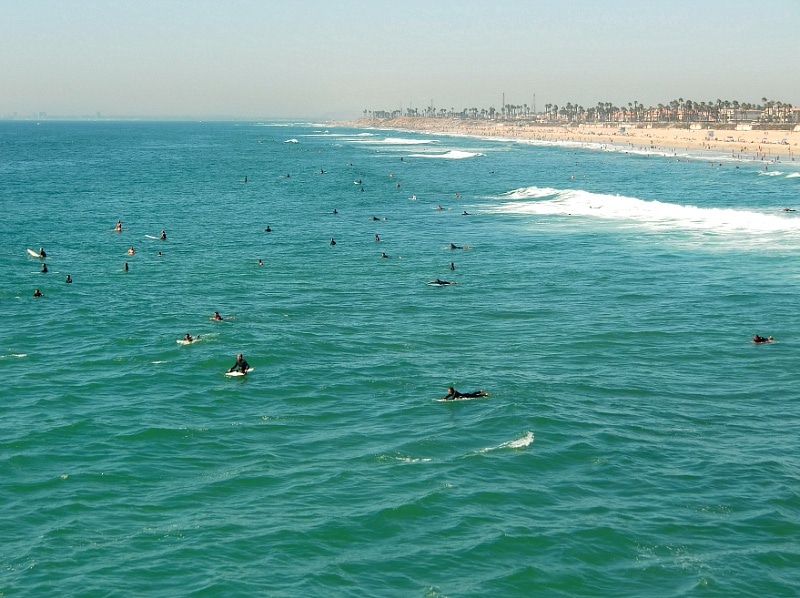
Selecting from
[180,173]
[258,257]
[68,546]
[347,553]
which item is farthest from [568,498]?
[180,173]

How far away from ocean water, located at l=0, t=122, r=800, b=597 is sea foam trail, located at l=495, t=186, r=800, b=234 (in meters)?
4.27

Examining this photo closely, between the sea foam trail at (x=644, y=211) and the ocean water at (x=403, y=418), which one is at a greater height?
the sea foam trail at (x=644, y=211)

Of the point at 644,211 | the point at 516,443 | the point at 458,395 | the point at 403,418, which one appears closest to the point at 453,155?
the point at 644,211

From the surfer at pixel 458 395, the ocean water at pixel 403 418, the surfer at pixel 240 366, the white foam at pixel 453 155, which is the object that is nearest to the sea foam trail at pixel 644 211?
the ocean water at pixel 403 418

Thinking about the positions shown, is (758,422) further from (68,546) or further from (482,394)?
(68,546)

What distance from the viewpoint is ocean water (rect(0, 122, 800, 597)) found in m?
21.2

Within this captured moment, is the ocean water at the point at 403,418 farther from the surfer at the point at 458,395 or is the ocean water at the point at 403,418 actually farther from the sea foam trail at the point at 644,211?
the sea foam trail at the point at 644,211

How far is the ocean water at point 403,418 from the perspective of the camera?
69.7 ft

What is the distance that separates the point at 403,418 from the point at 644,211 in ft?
200

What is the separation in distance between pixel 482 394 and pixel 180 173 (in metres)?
118

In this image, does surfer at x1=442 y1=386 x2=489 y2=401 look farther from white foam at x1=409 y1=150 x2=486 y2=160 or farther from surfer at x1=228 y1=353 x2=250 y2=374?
white foam at x1=409 y1=150 x2=486 y2=160

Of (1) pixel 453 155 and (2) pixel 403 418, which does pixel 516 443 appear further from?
(1) pixel 453 155

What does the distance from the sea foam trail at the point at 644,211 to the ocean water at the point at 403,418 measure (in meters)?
4.27

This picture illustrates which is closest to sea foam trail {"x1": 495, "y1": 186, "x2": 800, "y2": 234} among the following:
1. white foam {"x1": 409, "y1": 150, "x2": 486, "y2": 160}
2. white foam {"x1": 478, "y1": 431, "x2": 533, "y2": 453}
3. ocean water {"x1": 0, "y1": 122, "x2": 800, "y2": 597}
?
ocean water {"x1": 0, "y1": 122, "x2": 800, "y2": 597}
